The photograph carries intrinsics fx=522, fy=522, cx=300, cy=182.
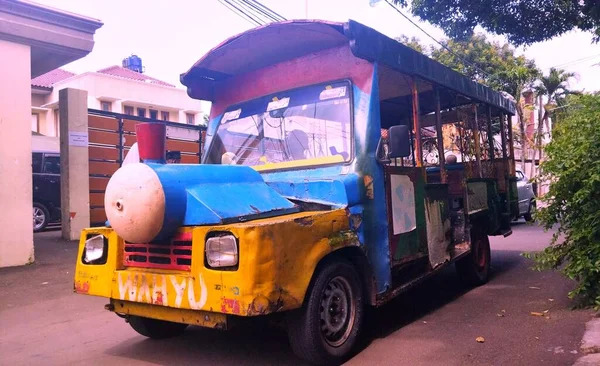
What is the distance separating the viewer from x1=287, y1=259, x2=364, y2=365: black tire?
3465 millimetres

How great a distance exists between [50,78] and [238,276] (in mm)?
27461

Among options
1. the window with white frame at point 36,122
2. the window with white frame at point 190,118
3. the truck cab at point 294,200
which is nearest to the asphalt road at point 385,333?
the truck cab at point 294,200

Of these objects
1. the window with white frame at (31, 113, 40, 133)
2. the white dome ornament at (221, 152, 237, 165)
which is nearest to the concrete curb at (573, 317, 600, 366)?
the white dome ornament at (221, 152, 237, 165)

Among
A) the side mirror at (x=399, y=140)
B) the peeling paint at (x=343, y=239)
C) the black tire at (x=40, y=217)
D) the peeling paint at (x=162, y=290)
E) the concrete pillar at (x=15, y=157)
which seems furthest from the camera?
the black tire at (x=40, y=217)

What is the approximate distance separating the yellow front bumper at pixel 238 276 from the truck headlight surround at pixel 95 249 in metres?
0.05

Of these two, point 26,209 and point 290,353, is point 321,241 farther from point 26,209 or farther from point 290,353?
point 26,209

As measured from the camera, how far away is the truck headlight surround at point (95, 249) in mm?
3793

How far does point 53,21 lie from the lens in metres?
8.59

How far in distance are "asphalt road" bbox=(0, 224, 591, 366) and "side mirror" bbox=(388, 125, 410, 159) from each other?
5.15 feet

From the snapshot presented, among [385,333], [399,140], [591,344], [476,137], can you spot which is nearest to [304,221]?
[399,140]

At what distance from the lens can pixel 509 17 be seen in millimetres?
8203

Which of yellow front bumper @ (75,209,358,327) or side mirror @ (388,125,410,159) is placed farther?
side mirror @ (388,125,410,159)

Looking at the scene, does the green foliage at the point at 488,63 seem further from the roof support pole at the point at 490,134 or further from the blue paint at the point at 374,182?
the blue paint at the point at 374,182

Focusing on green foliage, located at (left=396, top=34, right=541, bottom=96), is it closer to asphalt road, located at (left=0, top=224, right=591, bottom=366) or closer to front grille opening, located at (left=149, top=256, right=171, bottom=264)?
asphalt road, located at (left=0, top=224, right=591, bottom=366)
